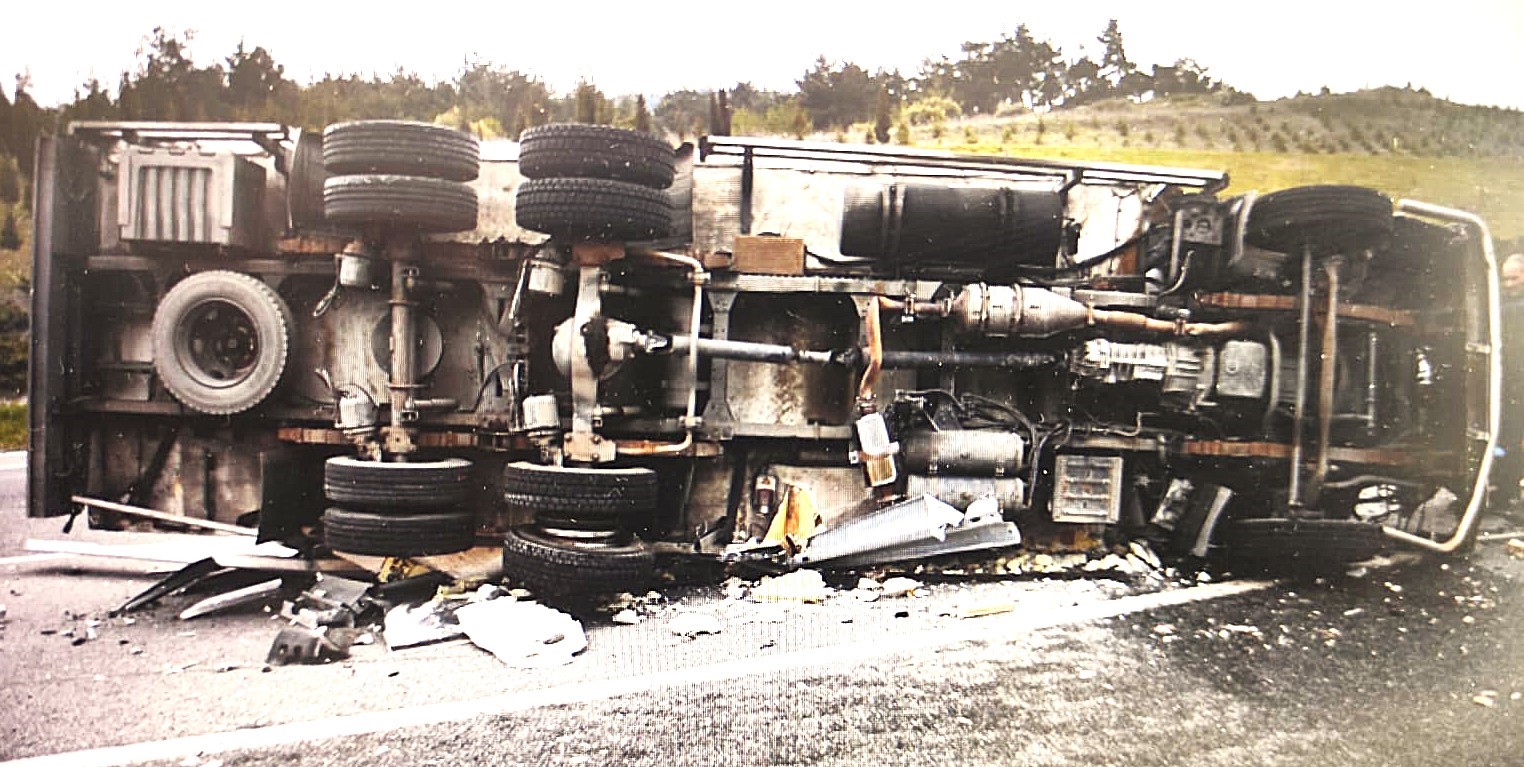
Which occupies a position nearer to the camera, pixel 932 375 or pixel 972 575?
pixel 972 575

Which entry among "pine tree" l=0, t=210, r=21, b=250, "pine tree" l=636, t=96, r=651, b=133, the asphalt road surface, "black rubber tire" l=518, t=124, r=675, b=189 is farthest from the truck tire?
"pine tree" l=0, t=210, r=21, b=250

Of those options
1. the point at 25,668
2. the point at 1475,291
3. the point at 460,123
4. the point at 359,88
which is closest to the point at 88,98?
the point at 359,88

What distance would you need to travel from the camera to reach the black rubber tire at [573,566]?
2986 millimetres

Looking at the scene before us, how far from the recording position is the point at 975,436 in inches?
145

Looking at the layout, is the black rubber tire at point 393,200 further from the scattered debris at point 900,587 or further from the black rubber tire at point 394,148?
the scattered debris at point 900,587

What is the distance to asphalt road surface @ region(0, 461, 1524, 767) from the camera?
6.43 feet

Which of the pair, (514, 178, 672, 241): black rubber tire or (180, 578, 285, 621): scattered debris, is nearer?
(180, 578, 285, 621): scattered debris

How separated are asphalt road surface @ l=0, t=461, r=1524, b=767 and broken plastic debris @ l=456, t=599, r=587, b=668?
0.06 metres

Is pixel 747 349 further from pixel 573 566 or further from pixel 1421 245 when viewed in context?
pixel 1421 245

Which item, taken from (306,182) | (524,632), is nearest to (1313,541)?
(524,632)

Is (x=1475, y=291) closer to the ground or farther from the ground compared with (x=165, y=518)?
farther from the ground

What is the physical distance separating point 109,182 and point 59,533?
1.81m

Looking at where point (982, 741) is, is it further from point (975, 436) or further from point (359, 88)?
point (359, 88)

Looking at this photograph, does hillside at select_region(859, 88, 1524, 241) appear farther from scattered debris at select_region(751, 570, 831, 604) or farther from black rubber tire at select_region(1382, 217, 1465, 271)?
scattered debris at select_region(751, 570, 831, 604)
